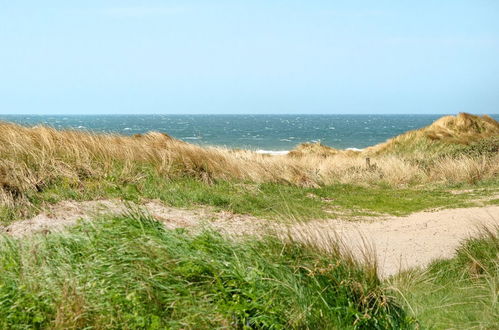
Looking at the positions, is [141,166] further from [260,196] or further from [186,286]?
[186,286]

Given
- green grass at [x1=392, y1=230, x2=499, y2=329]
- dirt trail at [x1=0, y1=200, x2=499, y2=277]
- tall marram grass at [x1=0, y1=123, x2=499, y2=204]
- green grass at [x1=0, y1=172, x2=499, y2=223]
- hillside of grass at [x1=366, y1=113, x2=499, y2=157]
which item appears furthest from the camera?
hillside of grass at [x1=366, y1=113, x2=499, y2=157]

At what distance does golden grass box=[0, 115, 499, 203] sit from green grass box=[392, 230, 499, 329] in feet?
21.0

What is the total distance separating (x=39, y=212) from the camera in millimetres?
9758

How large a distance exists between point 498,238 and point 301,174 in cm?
918

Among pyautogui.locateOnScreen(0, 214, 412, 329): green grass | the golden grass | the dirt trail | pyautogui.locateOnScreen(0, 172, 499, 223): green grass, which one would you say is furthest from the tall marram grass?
pyautogui.locateOnScreen(0, 214, 412, 329): green grass

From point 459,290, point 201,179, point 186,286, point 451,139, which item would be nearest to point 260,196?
point 201,179

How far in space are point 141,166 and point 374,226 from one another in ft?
17.7

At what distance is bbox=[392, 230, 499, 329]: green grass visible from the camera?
19.3ft

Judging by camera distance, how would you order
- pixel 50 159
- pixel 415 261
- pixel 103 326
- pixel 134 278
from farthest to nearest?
pixel 50 159 < pixel 415 261 < pixel 134 278 < pixel 103 326

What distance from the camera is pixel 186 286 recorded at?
5527 mm

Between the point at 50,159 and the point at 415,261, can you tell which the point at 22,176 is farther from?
the point at 415,261

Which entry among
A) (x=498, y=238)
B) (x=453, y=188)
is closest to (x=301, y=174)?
(x=453, y=188)

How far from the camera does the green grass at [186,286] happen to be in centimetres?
522

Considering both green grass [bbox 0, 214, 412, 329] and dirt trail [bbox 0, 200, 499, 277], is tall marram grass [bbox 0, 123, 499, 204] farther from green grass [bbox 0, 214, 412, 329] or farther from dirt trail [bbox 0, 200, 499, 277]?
green grass [bbox 0, 214, 412, 329]
